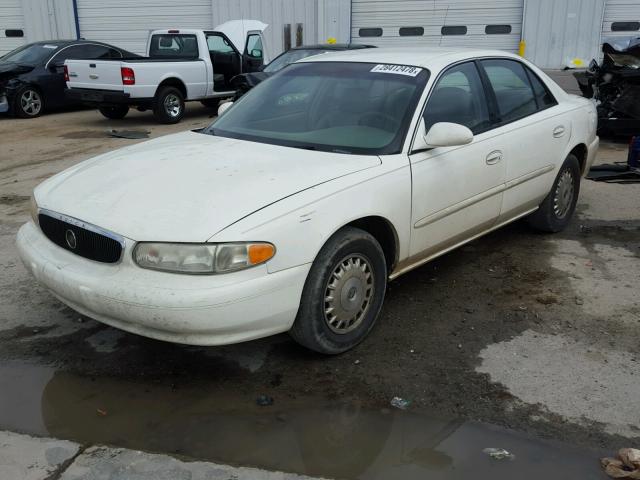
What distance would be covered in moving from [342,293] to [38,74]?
11447mm

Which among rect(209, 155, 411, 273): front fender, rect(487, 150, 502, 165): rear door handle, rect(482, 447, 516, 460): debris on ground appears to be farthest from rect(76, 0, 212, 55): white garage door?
rect(482, 447, 516, 460): debris on ground

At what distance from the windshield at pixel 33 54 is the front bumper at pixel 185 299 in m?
11.2

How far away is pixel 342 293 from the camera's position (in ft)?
11.6

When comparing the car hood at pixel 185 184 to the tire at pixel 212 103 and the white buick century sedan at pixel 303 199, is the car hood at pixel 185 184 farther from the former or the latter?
the tire at pixel 212 103

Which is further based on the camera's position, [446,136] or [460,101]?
[460,101]

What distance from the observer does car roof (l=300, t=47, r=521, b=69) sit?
172 inches

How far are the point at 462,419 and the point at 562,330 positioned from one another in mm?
1216

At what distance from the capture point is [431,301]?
4.44 m

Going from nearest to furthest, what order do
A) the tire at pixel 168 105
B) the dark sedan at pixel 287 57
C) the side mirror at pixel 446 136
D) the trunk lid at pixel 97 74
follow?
the side mirror at pixel 446 136 < the dark sedan at pixel 287 57 < the trunk lid at pixel 97 74 < the tire at pixel 168 105

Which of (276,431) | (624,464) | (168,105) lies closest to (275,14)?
(168,105)

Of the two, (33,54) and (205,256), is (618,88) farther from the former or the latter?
(33,54)

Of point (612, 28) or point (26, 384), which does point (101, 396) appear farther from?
point (612, 28)

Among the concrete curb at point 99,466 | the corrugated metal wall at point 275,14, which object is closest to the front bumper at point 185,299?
the concrete curb at point 99,466

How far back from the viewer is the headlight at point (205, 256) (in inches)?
119
